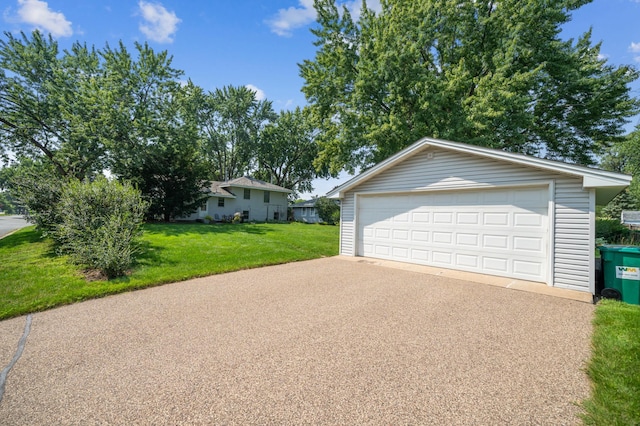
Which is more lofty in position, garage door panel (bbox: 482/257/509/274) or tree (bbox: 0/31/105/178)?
tree (bbox: 0/31/105/178)

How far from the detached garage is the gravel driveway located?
4.17ft

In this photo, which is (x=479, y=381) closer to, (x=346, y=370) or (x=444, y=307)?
(x=346, y=370)

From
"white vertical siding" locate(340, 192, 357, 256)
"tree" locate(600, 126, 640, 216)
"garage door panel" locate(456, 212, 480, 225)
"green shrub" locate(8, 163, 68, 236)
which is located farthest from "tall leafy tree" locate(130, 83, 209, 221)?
"tree" locate(600, 126, 640, 216)

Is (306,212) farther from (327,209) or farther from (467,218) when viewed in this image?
(467,218)

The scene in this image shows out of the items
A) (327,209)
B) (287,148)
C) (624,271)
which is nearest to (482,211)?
(624,271)

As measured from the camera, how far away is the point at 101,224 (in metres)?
7.00

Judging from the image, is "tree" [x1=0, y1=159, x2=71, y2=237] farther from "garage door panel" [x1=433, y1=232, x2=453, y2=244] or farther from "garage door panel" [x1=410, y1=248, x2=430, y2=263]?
"garage door panel" [x1=433, y1=232, x2=453, y2=244]

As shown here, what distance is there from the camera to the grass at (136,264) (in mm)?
5082

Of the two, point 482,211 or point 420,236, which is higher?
point 482,211

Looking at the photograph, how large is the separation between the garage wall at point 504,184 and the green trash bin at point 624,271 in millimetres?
284

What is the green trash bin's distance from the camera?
4941 mm

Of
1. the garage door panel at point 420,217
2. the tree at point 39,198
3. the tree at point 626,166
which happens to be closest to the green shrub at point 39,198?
the tree at point 39,198

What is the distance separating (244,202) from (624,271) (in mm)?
24789

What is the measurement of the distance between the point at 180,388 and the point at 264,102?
3730 cm
